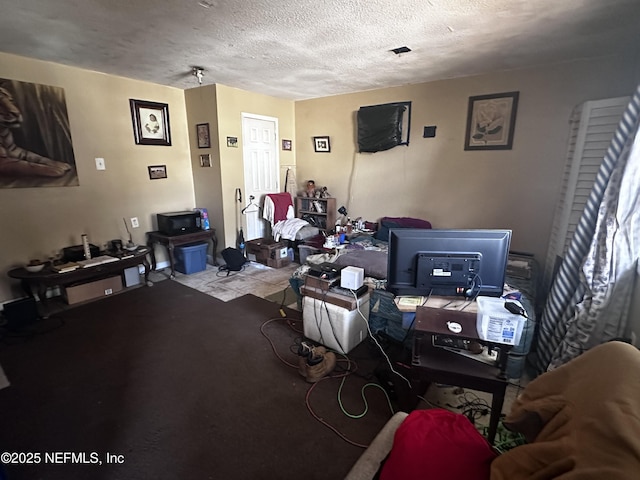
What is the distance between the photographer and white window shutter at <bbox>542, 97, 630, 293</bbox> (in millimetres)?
2184

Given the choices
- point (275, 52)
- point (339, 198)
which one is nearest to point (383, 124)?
point (339, 198)

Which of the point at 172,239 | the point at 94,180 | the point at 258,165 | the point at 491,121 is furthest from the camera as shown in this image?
the point at 258,165

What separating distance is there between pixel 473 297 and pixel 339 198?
331cm

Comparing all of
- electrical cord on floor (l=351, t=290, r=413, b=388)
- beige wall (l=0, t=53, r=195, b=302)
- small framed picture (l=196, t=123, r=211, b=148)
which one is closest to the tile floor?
beige wall (l=0, t=53, r=195, b=302)

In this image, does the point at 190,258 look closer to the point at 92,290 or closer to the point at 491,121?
the point at 92,290

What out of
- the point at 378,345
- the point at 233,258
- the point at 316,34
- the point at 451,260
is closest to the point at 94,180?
the point at 233,258

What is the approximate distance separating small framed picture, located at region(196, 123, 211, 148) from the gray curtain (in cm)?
413

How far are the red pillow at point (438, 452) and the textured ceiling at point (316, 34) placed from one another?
2.27 m

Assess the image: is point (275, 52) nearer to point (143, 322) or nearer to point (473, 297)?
point (473, 297)

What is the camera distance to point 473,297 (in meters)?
1.68

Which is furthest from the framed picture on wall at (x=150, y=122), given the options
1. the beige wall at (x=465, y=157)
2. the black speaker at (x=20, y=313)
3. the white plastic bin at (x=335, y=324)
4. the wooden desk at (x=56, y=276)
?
the white plastic bin at (x=335, y=324)

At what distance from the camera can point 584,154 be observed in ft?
7.64

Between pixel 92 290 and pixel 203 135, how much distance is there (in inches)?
93.0

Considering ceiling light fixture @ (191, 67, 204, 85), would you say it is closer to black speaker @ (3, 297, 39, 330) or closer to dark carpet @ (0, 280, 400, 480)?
dark carpet @ (0, 280, 400, 480)
